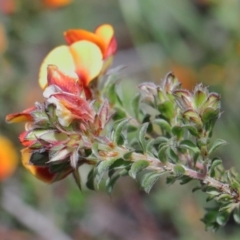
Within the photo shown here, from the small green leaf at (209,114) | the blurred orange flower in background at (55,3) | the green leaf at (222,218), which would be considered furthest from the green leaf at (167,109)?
the blurred orange flower in background at (55,3)

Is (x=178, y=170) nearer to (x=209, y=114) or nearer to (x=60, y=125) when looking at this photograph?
(x=209, y=114)

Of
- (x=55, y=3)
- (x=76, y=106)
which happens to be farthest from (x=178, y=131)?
(x=55, y=3)

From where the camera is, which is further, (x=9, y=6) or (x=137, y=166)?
(x=9, y=6)

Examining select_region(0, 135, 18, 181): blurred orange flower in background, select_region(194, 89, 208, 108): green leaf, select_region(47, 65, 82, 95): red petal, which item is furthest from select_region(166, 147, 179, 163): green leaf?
select_region(0, 135, 18, 181): blurred orange flower in background

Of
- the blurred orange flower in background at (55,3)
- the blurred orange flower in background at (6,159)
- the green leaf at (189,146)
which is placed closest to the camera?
the green leaf at (189,146)

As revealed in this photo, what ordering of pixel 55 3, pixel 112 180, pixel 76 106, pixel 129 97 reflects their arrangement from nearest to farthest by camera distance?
pixel 76 106 < pixel 112 180 < pixel 55 3 < pixel 129 97

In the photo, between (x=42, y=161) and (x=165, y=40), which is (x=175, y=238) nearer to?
(x=165, y=40)

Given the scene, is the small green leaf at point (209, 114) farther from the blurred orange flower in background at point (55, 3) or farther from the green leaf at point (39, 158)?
the blurred orange flower in background at point (55, 3)
